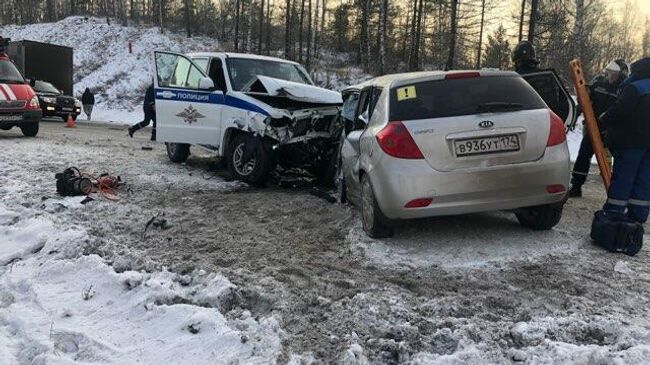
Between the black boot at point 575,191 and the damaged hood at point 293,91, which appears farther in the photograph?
the damaged hood at point 293,91

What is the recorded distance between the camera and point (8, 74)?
14.1 metres

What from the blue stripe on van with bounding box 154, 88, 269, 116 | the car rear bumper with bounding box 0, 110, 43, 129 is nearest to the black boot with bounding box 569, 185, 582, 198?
the blue stripe on van with bounding box 154, 88, 269, 116

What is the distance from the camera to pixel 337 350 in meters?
3.28

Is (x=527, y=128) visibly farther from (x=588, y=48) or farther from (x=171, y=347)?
(x=588, y=48)

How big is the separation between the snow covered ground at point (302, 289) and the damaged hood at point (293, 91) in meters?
2.17

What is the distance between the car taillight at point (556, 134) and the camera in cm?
495

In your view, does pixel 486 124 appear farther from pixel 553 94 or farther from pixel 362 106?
pixel 553 94

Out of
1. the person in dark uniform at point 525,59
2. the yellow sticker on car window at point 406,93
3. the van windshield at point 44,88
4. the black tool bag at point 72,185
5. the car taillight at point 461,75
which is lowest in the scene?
the black tool bag at point 72,185

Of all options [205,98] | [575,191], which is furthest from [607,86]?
[205,98]

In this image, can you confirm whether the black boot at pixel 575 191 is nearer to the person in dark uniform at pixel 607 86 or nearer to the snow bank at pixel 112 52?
the person in dark uniform at pixel 607 86

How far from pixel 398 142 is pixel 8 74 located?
41.7ft

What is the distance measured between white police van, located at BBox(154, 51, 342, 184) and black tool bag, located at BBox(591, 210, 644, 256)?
3986 mm

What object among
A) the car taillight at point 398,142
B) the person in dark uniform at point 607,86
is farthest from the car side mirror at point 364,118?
the person in dark uniform at point 607,86

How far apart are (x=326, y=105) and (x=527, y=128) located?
412cm
